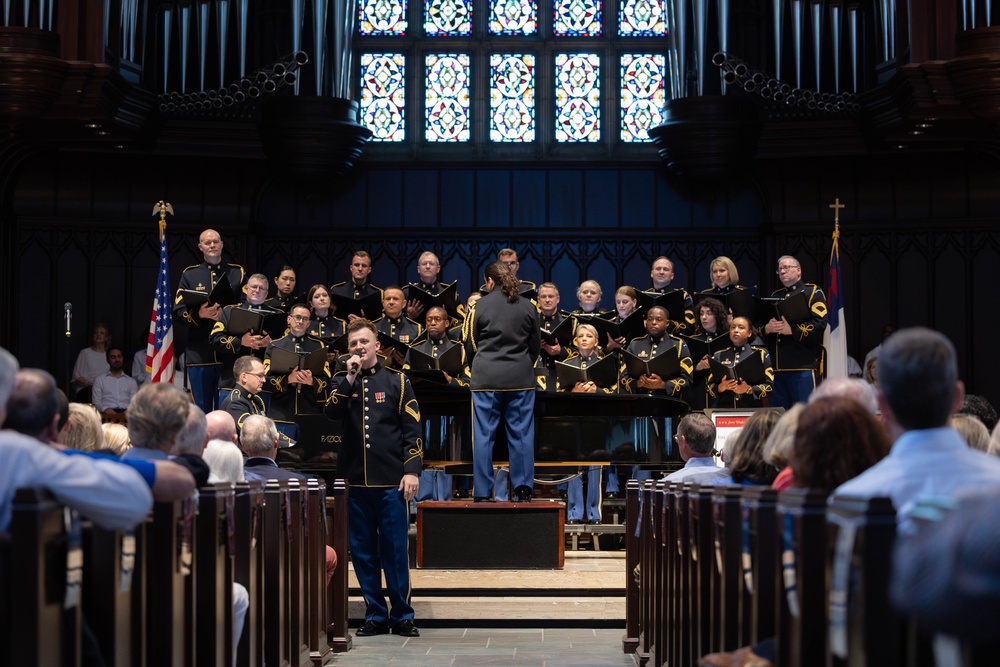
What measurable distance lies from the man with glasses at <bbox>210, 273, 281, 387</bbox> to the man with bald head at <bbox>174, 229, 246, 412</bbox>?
233 millimetres

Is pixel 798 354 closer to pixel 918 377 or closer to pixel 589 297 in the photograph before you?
pixel 589 297

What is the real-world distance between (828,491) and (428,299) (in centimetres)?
764

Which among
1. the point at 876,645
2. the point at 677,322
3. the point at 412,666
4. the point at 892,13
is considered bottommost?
the point at 412,666

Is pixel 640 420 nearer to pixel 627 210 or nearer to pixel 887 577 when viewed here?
pixel 627 210

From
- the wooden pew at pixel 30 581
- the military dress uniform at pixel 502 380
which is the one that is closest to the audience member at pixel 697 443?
the military dress uniform at pixel 502 380

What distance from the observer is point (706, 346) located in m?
10.4

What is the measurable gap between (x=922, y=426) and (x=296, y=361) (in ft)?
25.0

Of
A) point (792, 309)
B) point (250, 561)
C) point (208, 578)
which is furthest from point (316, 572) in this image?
point (792, 309)

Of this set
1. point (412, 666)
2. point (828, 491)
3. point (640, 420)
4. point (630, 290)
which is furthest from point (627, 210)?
point (828, 491)

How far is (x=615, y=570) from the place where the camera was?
8328 millimetres

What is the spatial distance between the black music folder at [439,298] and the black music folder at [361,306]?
336 mm

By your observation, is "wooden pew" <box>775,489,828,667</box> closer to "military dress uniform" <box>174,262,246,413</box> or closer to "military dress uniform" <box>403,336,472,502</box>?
"military dress uniform" <box>403,336,472,502</box>

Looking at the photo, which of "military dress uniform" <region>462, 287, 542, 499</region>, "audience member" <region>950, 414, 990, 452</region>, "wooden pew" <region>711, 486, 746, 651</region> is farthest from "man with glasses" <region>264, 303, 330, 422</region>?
"wooden pew" <region>711, 486, 746, 651</region>

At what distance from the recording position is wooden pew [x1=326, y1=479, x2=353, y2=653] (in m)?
6.80
